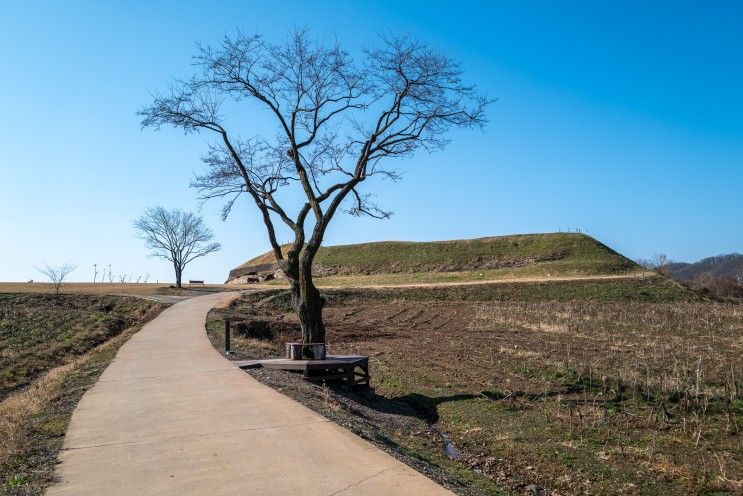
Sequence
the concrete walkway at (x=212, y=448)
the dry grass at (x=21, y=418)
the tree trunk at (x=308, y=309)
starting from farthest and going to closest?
the tree trunk at (x=308, y=309)
the dry grass at (x=21, y=418)
the concrete walkway at (x=212, y=448)

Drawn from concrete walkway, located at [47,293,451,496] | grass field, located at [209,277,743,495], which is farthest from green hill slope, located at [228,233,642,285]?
concrete walkway, located at [47,293,451,496]

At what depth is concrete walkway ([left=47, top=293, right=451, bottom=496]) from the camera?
21.3ft

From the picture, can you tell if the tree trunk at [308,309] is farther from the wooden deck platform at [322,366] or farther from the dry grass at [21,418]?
the dry grass at [21,418]

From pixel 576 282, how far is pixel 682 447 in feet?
138

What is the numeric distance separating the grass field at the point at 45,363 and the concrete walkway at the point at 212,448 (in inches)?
12.9

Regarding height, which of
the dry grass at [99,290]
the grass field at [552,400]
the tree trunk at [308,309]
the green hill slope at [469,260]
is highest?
the green hill slope at [469,260]

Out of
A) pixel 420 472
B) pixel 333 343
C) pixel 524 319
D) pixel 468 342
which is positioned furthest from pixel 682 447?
pixel 524 319

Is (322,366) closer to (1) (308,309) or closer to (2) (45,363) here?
(1) (308,309)

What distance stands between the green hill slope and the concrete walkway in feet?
156

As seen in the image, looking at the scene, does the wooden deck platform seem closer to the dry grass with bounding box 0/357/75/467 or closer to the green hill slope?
the dry grass with bounding box 0/357/75/467

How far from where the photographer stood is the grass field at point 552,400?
8.34 m

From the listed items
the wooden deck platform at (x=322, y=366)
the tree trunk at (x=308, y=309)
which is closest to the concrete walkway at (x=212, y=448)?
the wooden deck platform at (x=322, y=366)

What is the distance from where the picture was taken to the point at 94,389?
12.1 meters

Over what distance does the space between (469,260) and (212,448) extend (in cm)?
6371
